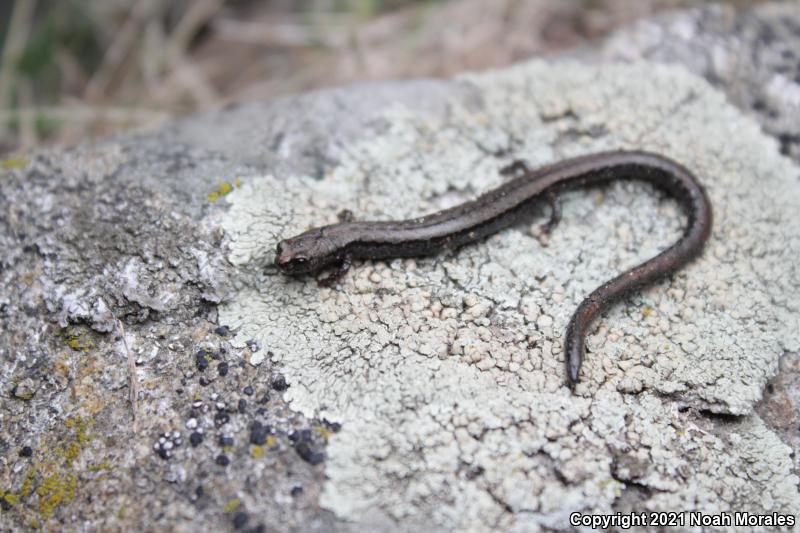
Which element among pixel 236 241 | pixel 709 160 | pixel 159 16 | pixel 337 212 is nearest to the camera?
pixel 236 241

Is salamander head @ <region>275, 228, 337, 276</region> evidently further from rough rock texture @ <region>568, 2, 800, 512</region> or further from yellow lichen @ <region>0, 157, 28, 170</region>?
rough rock texture @ <region>568, 2, 800, 512</region>

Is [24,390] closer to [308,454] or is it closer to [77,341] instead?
[77,341]

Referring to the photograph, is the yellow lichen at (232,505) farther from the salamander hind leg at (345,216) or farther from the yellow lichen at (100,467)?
the salamander hind leg at (345,216)

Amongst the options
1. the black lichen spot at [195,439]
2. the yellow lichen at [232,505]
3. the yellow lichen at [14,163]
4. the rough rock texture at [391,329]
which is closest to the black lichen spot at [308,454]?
the rough rock texture at [391,329]

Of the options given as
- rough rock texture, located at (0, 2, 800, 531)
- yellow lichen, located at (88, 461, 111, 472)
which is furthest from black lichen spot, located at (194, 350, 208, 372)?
yellow lichen, located at (88, 461, 111, 472)

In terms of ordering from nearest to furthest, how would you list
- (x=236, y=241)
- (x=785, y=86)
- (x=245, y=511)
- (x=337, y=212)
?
1. (x=245, y=511)
2. (x=236, y=241)
3. (x=337, y=212)
4. (x=785, y=86)

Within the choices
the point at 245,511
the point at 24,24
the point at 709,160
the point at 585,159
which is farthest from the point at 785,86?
the point at 24,24

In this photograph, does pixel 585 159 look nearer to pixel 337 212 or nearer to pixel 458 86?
pixel 458 86
